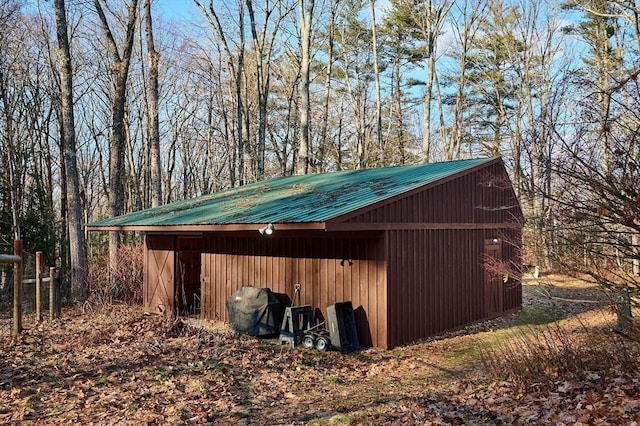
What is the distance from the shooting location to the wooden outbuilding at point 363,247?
8.38m

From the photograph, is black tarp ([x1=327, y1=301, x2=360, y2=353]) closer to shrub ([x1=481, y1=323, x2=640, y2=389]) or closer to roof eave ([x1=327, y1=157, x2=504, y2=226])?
roof eave ([x1=327, y1=157, x2=504, y2=226])

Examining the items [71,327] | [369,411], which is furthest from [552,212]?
[71,327]

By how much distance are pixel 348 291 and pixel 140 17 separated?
16.9 metres

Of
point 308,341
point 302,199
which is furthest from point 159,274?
point 308,341

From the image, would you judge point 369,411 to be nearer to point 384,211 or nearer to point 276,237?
point 384,211

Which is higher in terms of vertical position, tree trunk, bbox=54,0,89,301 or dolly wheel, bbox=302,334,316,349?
tree trunk, bbox=54,0,89,301

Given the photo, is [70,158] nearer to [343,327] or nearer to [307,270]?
[307,270]

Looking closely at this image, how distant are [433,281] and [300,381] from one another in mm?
3964

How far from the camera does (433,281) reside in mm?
9516

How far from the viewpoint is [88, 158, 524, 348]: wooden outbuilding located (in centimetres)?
838

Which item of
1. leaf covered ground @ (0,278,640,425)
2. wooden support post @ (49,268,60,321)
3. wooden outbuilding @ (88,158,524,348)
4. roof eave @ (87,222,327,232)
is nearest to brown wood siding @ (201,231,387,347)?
wooden outbuilding @ (88,158,524,348)

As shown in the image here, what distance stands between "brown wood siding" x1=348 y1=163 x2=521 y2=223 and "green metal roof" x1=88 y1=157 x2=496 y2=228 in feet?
0.77

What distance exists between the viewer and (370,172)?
11852 millimetres

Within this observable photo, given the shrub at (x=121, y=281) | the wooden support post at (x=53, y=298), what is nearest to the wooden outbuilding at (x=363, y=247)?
the shrub at (x=121, y=281)
